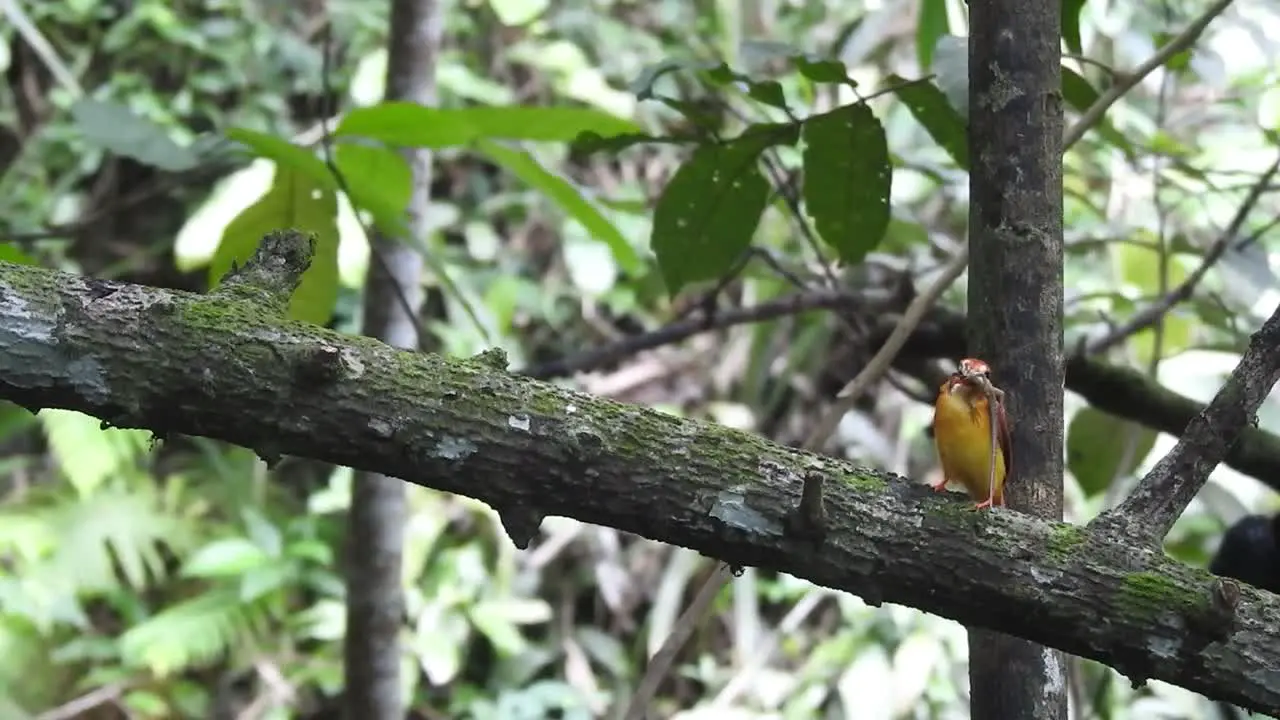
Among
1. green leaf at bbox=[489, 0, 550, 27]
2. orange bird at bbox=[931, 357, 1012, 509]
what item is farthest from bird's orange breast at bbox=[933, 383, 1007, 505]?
green leaf at bbox=[489, 0, 550, 27]

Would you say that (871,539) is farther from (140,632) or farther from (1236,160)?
(140,632)

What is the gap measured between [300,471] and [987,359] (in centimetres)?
211

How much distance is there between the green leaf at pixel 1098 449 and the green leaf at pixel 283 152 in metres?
0.69

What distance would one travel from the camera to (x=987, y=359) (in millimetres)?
533

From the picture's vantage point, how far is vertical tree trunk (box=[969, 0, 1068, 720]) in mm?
502

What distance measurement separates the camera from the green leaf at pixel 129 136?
812 mm

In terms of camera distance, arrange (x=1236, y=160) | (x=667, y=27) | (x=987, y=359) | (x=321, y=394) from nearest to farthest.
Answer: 1. (x=321, y=394)
2. (x=987, y=359)
3. (x=1236, y=160)
4. (x=667, y=27)

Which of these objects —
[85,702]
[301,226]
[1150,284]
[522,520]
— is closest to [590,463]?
[522,520]

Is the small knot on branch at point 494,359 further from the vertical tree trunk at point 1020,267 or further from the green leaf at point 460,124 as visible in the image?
the green leaf at point 460,124

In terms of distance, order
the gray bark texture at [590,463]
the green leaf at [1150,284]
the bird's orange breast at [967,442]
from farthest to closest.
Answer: the green leaf at [1150,284], the bird's orange breast at [967,442], the gray bark texture at [590,463]

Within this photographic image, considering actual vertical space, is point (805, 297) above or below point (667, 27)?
below

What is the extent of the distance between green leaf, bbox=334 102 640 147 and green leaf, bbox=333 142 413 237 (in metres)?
0.03

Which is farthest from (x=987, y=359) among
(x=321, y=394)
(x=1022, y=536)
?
(x=321, y=394)

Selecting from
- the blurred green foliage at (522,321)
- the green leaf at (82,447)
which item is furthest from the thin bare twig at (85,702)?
the green leaf at (82,447)
